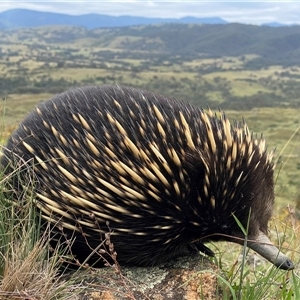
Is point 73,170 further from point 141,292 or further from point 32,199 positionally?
point 141,292

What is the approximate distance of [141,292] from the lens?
124 inches

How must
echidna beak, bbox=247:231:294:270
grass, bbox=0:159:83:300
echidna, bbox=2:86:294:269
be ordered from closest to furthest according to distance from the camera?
grass, bbox=0:159:83:300, echidna beak, bbox=247:231:294:270, echidna, bbox=2:86:294:269

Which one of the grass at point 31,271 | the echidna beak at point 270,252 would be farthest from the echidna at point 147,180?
the grass at point 31,271

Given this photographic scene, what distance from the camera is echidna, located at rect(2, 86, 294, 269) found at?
3.44 m

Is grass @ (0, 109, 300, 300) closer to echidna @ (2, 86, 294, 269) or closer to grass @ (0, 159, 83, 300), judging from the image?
grass @ (0, 159, 83, 300)

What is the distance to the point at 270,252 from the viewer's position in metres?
3.33

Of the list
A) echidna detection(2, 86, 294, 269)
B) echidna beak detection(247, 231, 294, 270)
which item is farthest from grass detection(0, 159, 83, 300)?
echidna beak detection(247, 231, 294, 270)

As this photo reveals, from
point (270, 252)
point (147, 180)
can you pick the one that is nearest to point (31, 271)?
point (147, 180)

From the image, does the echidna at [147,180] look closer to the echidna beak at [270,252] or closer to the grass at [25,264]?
the echidna beak at [270,252]

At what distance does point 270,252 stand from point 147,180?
948 mm

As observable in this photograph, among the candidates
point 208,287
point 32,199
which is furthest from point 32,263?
point 208,287

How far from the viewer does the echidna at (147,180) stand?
3441 millimetres

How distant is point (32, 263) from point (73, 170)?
0.75m

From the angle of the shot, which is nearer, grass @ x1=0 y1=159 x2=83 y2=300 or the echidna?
grass @ x1=0 y1=159 x2=83 y2=300
